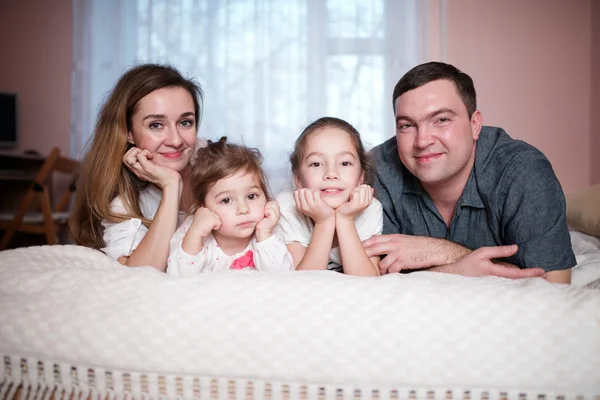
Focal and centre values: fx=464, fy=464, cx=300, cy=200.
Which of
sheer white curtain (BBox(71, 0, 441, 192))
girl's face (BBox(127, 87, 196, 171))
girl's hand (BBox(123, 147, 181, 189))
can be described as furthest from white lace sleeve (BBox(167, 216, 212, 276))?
sheer white curtain (BBox(71, 0, 441, 192))

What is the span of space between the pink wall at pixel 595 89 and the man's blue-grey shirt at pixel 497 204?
2.64 meters

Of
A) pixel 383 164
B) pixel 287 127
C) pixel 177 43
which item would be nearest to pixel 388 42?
pixel 287 127

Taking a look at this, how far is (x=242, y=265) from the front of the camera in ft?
4.62

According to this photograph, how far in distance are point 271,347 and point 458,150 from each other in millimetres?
981

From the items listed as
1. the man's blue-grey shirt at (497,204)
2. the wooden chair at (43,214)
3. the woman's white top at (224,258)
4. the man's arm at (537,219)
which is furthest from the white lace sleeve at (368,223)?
the wooden chair at (43,214)

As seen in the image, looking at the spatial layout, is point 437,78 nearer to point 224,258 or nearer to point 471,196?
point 471,196

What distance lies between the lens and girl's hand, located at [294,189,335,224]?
4.47ft

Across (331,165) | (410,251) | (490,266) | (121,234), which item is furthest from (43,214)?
(490,266)

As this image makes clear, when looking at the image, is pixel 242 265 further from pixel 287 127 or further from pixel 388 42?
pixel 388 42

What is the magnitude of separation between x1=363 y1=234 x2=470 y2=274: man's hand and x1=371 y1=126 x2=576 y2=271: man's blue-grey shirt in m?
0.16

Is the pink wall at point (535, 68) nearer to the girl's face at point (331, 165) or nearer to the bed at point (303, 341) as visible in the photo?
the girl's face at point (331, 165)

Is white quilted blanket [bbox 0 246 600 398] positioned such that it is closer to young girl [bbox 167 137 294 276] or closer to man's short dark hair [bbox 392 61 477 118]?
young girl [bbox 167 137 294 276]

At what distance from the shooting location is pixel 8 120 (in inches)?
162

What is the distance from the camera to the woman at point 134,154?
1.48m
